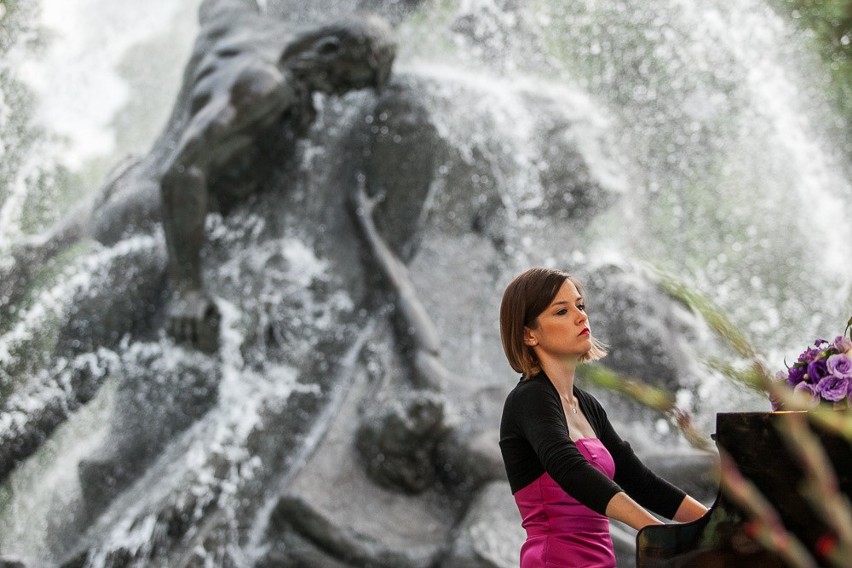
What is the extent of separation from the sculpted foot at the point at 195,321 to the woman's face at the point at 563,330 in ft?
10.4

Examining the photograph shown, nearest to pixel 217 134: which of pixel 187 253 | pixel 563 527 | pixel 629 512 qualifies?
pixel 187 253

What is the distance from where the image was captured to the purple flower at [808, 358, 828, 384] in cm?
125

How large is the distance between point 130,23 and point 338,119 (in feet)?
15.5

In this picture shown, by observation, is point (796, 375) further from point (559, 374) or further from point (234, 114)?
point (234, 114)

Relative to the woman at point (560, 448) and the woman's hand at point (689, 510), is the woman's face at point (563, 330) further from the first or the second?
the woman's hand at point (689, 510)

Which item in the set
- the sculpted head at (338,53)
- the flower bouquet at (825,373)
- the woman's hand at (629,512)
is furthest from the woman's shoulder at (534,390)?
the sculpted head at (338,53)

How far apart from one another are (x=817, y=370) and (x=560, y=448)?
391mm

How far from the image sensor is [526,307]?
163 centimetres

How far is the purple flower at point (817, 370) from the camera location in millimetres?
1252

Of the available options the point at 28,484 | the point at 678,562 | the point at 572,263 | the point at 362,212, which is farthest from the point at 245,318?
the point at 678,562

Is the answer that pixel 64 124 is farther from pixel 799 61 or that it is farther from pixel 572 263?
pixel 799 61

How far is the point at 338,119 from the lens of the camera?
227 inches

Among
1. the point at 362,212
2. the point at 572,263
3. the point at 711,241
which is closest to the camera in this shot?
the point at 362,212

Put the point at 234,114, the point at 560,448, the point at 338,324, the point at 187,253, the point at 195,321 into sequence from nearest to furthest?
the point at 560,448 → the point at 195,321 → the point at 187,253 → the point at 234,114 → the point at 338,324
